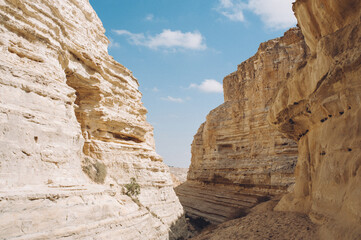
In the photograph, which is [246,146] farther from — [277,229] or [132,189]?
[277,229]

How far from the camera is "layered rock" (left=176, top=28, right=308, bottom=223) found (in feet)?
65.5

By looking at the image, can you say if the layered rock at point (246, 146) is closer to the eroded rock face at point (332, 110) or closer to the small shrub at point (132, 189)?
the small shrub at point (132, 189)

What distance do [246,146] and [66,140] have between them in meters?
18.1

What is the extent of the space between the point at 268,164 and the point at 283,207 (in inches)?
427

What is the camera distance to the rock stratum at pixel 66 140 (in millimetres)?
7172

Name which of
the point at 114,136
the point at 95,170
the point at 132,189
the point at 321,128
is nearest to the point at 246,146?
the point at 114,136

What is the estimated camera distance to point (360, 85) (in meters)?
5.19

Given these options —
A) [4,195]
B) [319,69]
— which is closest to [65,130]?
[4,195]

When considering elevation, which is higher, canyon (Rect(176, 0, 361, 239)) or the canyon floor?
canyon (Rect(176, 0, 361, 239))

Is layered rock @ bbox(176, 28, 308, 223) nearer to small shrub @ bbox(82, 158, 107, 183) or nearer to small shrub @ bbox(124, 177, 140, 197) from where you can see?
small shrub @ bbox(124, 177, 140, 197)

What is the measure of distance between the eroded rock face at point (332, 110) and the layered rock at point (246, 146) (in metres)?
11.5

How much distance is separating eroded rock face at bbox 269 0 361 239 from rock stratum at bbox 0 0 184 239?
6.76 m

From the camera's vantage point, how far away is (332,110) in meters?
6.23

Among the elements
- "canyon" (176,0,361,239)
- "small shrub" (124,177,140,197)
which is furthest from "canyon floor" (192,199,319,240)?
"small shrub" (124,177,140,197)
